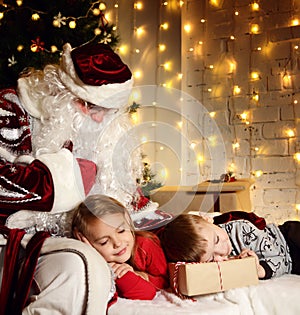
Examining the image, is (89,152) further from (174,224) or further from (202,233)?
(202,233)

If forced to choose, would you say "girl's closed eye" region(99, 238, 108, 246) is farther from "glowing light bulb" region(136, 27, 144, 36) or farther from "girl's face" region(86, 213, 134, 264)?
"glowing light bulb" region(136, 27, 144, 36)

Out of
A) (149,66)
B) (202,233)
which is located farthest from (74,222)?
(149,66)

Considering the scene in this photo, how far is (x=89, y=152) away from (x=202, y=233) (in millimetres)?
536

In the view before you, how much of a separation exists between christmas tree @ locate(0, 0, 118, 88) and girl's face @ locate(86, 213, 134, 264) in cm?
184

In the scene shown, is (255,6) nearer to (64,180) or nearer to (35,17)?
(35,17)

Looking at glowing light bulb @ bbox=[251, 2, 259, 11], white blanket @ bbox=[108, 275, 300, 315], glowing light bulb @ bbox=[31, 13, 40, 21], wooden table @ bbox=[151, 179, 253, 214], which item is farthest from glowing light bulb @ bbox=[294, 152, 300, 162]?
white blanket @ bbox=[108, 275, 300, 315]

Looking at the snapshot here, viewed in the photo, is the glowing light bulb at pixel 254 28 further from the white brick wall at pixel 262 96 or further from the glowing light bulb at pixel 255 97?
the glowing light bulb at pixel 255 97

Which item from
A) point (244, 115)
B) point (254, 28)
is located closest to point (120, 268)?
point (244, 115)

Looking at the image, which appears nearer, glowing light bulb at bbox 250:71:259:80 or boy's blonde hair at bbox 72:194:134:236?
boy's blonde hair at bbox 72:194:134:236

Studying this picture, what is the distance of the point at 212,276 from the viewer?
4.33 feet

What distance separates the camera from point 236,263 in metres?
1.37

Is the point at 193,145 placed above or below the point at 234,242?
above

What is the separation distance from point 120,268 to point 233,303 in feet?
1.10

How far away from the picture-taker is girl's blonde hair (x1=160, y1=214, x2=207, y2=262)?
147 cm
